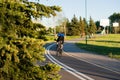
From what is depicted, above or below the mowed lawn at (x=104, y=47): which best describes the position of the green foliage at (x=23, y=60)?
above

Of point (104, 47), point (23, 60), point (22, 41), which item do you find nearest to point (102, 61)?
point (23, 60)

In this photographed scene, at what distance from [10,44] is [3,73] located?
1.39 feet

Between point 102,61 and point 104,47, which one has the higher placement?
point 102,61

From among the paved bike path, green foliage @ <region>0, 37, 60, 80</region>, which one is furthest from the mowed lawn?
green foliage @ <region>0, 37, 60, 80</region>

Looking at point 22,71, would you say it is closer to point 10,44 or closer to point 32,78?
point 32,78

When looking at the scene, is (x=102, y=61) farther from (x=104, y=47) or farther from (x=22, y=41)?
(x=104, y=47)

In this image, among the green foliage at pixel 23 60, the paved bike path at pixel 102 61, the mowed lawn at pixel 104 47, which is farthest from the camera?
the mowed lawn at pixel 104 47

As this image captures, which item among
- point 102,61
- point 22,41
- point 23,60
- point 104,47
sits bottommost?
point 104,47

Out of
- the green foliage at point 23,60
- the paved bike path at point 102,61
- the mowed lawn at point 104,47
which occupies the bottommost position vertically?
the mowed lawn at point 104,47

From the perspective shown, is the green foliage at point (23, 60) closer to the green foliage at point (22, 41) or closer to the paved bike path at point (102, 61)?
the green foliage at point (22, 41)

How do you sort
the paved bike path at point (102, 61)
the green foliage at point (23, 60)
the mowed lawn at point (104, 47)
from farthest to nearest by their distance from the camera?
the mowed lawn at point (104, 47), the paved bike path at point (102, 61), the green foliage at point (23, 60)

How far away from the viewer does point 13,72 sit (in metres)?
4.55

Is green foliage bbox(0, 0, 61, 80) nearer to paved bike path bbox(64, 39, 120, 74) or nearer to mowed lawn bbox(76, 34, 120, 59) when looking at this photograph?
paved bike path bbox(64, 39, 120, 74)

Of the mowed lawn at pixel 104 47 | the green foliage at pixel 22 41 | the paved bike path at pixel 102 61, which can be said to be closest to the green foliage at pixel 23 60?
the green foliage at pixel 22 41
